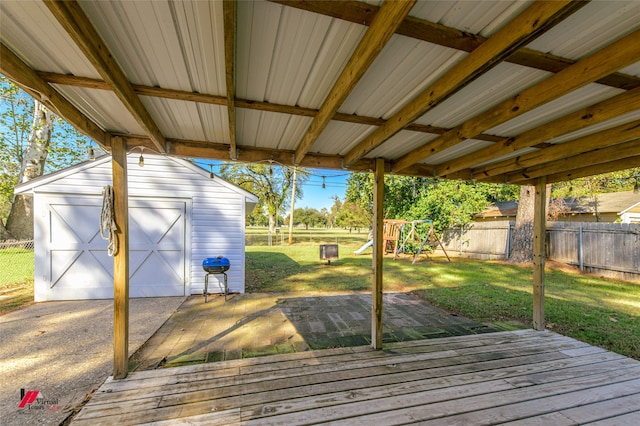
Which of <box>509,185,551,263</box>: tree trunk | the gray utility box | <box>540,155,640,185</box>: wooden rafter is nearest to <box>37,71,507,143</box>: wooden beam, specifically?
<box>540,155,640,185</box>: wooden rafter

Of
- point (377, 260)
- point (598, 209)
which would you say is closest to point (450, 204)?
point (598, 209)

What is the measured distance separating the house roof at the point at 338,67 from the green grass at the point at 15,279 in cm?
505

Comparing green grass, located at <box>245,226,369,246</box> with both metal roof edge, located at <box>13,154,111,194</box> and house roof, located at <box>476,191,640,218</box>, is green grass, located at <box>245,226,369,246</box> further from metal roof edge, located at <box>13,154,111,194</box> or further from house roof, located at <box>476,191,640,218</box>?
metal roof edge, located at <box>13,154,111,194</box>

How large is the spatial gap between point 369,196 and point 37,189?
13.2m

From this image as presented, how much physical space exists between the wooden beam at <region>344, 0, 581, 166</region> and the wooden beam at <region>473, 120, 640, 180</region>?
1790 mm

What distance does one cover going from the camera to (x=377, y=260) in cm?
308

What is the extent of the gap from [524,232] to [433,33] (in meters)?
10.7

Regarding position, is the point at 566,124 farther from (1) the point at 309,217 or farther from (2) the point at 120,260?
(1) the point at 309,217

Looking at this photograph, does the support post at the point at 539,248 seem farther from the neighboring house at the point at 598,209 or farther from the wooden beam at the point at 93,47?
the neighboring house at the point at 598,209

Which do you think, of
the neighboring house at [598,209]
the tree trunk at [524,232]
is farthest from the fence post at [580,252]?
the neighboring house at [598,209]

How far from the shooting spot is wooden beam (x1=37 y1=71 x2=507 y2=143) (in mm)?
1650

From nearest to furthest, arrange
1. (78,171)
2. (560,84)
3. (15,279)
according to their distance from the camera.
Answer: (560,84) → (78,171) → (15,279)

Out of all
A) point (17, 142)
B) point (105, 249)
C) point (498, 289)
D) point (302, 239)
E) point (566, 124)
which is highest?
point (17, 142)

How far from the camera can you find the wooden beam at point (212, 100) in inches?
65.0
